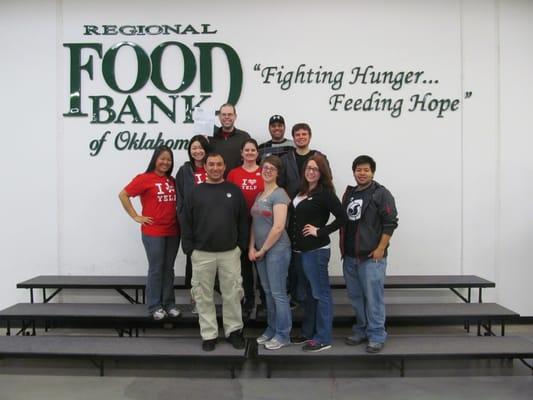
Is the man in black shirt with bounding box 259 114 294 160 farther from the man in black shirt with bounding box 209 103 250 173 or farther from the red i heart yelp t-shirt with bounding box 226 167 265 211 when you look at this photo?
the red i heart yelp t-shirt with bounding box 226 167 265 211

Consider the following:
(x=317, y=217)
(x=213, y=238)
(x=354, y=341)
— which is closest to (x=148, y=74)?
(x=213, y=238)

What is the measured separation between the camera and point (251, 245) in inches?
127

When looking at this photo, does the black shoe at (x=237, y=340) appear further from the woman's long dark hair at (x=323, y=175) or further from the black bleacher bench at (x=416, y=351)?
the woman's long dark hair at (x=323, y=175)

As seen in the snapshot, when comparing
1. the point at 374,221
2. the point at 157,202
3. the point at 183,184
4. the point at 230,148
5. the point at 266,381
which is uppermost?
the point at 230,148

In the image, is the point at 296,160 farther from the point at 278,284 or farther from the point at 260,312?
the point at 260,312

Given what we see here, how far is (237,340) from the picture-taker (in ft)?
10.8

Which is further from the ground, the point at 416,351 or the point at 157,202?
the point at 157,202

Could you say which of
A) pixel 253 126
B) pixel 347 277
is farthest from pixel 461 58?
pixel 347 277

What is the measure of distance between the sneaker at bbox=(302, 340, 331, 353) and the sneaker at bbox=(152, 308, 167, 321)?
1210 millimetres

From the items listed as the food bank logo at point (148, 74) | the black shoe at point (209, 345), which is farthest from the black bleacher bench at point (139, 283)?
the food bank logo at point (148, 74)

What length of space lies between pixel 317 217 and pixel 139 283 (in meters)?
2.03

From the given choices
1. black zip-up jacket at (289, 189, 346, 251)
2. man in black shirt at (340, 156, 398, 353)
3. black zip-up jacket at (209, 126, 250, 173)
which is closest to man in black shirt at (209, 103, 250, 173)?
black zip-up jacket at (209, 126, 250, 173)
